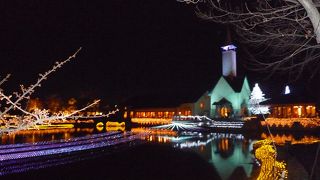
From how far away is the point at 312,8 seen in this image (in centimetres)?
498

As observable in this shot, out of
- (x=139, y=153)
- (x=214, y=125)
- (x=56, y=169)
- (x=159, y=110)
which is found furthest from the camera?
(x=159, y=110)

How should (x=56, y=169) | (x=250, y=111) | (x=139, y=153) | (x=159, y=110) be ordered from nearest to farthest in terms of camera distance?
(x=56, y=169)
(x=139, y=153)
(x=250, y=111)
(x=159, y=110)

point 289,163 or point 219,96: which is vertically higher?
point 219,96

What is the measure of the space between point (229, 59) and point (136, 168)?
37.1m

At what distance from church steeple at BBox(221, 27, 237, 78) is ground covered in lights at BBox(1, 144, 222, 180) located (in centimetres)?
3126

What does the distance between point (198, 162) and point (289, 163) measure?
4.60 m

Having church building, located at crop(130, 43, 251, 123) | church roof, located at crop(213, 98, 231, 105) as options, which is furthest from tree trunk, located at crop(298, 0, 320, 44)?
church roof, located at crop(213, 98, 231, 105)

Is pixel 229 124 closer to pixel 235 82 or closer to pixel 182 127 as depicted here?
pixel 182 127

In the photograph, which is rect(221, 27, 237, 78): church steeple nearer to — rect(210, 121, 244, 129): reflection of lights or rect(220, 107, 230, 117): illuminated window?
rect(220, 107, 230, 117): illuminated window

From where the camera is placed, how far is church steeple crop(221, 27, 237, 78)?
49562 millimetres

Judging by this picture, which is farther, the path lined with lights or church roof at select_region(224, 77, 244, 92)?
church roof at select_region(224, 77, 244, 92)

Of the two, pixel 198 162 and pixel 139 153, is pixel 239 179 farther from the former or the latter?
pixel 139 153

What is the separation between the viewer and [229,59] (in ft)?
164

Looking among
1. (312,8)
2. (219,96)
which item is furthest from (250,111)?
(312,8)
